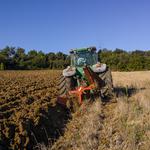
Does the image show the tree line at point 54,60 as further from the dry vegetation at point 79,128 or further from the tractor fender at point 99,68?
the dry vegetation at point 79,128

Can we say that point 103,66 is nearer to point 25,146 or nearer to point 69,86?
point 69,86

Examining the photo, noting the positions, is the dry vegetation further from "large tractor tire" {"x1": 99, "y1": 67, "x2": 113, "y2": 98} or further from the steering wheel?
the steering wheel

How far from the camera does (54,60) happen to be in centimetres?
6200

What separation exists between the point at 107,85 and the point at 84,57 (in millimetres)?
1874

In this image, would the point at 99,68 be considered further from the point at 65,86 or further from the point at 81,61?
the point at 81,61

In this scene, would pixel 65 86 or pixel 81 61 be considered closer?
pixel 65 86

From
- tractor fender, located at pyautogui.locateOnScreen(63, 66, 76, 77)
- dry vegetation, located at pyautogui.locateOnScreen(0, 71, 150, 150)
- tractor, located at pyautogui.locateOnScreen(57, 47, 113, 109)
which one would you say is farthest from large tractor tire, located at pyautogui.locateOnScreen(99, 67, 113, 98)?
dry vegetation, located at pyautogui.locateOnScreen(0, 71, 150, 150)

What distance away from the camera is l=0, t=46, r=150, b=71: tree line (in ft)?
173

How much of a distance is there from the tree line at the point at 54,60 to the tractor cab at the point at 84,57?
34.8m

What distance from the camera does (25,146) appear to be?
6480 millimetres

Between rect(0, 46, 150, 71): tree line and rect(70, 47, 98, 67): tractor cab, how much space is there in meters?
34.8

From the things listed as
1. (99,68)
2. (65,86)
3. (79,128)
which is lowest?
(79,128)

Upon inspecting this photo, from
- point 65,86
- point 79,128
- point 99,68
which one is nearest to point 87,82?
point 99,68

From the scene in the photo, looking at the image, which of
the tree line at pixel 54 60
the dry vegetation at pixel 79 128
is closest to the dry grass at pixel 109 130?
the dry vegetation at pixel 79 128
